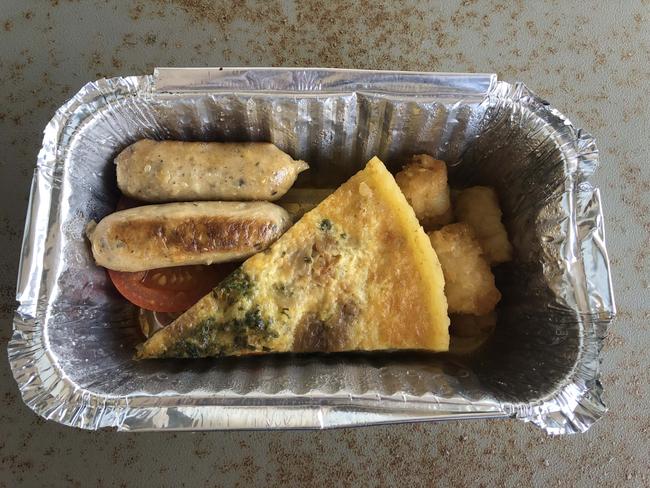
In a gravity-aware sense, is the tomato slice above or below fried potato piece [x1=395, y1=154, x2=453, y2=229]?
below

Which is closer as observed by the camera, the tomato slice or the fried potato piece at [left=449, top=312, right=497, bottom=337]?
the tomato slice

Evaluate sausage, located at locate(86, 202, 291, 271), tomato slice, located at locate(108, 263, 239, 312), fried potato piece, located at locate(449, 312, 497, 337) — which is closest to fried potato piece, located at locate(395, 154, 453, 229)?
fried potato piece, located at locate(449, 312, 497, 337)

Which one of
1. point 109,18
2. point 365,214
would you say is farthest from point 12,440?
point 109,18

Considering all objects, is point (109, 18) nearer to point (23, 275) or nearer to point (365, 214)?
point (23, 275)

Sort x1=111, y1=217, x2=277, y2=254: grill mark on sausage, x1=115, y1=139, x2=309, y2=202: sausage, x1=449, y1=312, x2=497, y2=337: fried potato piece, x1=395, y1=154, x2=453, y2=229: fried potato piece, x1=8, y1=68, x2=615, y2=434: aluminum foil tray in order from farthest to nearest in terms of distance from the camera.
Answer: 1. x1=449, y1=312, x2=497, y2=337: fried potato piece
2. x1=395, y1=154, x2=453, y2=229: fried potato piece
3. x1=115, y1=139, x2=309, y2=202: sausage
4. x1=111, y1=217, x2=277, y2=254: grill mark on sausage
5. x1=8, y1=68, x2=615, y2=434: aluminum foil tray

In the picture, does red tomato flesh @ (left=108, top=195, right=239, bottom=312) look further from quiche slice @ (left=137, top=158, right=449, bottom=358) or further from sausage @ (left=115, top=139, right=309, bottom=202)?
sausage @ (left=115, top=139, right=309, bottom=202)

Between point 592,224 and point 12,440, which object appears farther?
point 12,440

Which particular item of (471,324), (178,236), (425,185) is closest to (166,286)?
(178,236)
